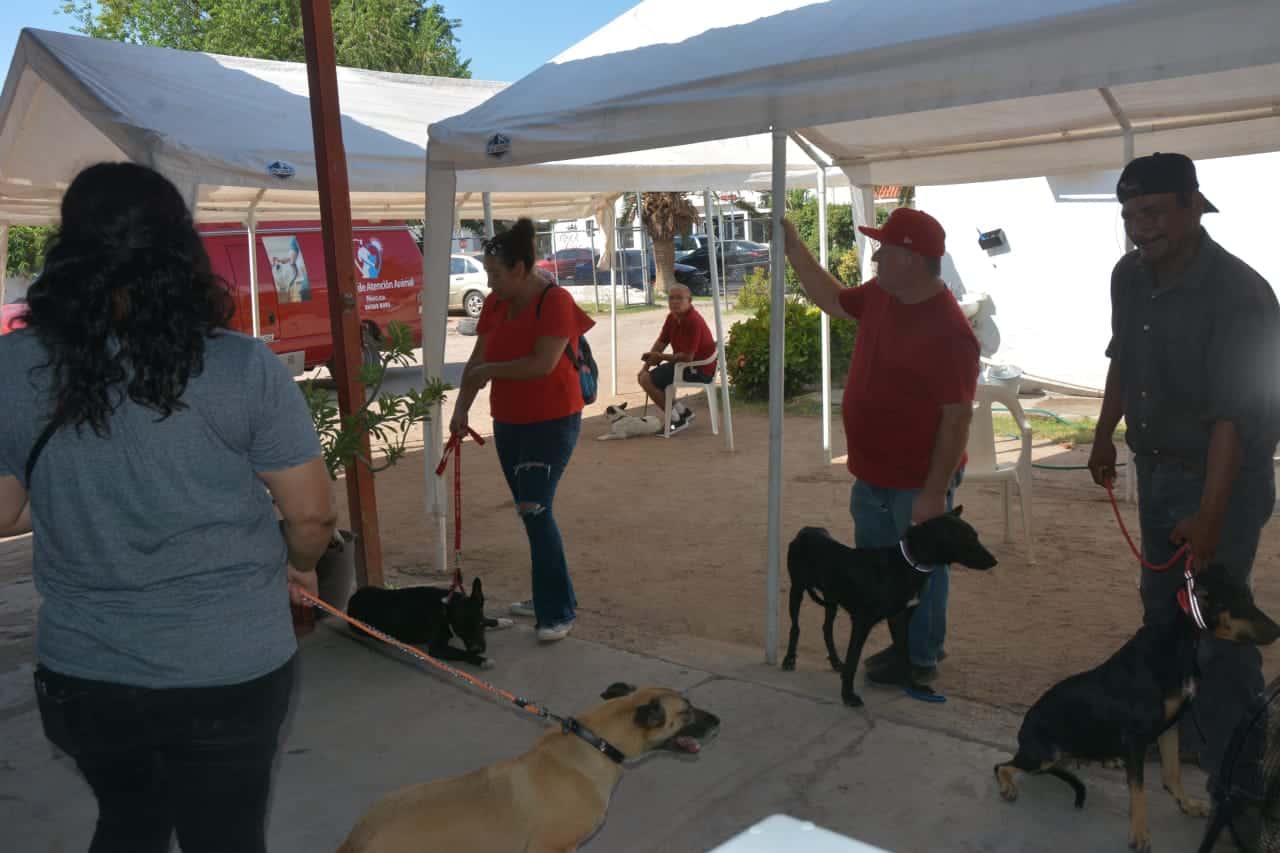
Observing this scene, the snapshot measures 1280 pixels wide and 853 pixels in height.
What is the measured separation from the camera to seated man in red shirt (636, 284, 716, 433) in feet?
34.9

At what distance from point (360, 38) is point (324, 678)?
33.9 meters

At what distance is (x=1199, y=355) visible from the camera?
3000mm

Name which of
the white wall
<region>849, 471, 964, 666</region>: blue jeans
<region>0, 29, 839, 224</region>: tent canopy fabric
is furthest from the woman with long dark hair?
the white wall

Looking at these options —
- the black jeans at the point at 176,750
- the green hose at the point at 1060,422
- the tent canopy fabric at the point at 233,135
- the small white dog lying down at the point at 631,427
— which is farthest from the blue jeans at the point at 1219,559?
the small white dog lying down at the point at 631,427

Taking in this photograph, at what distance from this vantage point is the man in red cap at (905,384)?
368 centimetres

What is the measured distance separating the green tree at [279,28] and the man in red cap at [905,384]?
32888 millimetres

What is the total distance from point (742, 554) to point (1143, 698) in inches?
149

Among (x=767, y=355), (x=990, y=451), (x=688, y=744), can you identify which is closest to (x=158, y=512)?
(x=688, y=744)

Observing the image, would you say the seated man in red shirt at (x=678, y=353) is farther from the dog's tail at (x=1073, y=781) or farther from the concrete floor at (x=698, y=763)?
the dog's tail at (x=1073, y=781)

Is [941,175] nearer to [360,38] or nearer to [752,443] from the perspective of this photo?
[752,443]

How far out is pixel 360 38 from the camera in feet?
113

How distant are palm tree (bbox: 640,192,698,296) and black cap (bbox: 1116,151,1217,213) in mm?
21643

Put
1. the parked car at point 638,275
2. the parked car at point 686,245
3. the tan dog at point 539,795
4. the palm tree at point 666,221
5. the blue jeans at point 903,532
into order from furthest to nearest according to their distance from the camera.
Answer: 1. the parked car at point 686,245
2. the parked car at point 638,275
3. the palm tree at point 666,221
4. the blue jeans at point 903,532
5. the tan dog at point 539,795

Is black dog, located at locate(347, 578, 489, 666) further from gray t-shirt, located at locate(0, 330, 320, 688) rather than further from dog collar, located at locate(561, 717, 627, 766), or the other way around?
gray t-shirt, located at locate(0, 330, 320, 688)
